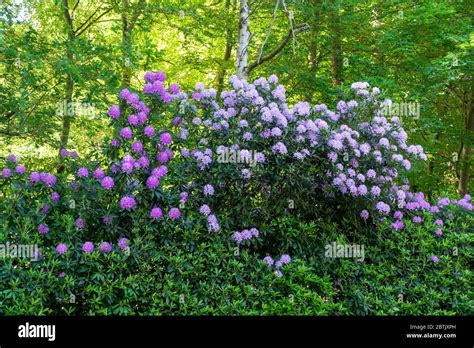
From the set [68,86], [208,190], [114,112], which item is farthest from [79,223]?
[68,86]

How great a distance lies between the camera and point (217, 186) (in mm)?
5426

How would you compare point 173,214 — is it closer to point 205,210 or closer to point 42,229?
point 205,210

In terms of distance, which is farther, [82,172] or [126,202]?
[82,172]

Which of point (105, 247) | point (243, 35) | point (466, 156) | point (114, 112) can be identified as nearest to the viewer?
point (105, 247)

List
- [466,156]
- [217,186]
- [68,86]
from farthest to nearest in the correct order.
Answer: [466,156]
[68,86]
[217,186]

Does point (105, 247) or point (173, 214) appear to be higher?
point (173, 214)

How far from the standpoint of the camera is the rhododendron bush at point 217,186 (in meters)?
4.81

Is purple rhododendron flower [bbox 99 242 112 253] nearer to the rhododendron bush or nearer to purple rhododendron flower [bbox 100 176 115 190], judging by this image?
the rhododendron bush

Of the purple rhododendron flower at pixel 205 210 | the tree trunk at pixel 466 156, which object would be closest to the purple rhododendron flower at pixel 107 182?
the purple rhododendron flower at pixel 205 210

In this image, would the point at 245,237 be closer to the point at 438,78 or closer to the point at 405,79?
the point at 438,78

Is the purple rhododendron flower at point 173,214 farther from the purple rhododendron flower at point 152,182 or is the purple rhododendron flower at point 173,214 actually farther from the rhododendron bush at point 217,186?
the purple rhododendron flower at point 152,182

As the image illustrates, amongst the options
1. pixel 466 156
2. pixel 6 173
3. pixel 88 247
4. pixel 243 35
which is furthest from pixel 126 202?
pixel 466 156

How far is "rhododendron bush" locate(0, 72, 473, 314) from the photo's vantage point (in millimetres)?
4809

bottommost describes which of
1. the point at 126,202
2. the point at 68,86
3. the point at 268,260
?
the point at 268,260
